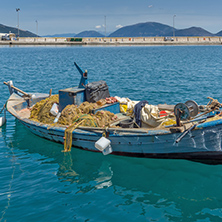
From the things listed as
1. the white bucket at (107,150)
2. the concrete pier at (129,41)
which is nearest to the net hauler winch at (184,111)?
the white bucket at (107,150)

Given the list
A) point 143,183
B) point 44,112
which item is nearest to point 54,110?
point 44,112

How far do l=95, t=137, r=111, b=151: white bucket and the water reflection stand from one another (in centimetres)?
100

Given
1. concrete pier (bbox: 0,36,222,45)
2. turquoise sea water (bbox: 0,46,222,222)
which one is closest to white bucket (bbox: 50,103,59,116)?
turquoise sea water (bbox: 0,46,222,222)

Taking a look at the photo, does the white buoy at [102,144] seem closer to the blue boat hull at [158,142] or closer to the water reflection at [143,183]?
the blue boat hull at [158,142]

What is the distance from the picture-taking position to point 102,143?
1042 centimetres

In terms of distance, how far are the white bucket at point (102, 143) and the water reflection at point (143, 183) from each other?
996 mm

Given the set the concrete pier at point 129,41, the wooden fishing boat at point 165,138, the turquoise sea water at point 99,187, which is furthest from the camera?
the concrete pier at point 129,41

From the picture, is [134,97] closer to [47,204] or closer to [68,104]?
[68,104]

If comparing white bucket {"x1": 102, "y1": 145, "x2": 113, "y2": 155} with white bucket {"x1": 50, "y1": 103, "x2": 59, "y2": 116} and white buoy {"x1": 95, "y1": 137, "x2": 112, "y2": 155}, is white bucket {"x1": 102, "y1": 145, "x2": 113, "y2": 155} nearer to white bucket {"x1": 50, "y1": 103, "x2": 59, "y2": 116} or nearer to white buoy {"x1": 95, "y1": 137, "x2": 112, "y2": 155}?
white buoy {"x1": 95, "y1": 137, "x2": 112, "y2": 155}

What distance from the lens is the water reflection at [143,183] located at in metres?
8.44

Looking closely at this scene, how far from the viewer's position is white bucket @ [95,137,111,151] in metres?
10.4

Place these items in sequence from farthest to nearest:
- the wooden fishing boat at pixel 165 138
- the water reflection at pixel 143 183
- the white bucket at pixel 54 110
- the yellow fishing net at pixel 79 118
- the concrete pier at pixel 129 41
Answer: the concrete pier at pixel 129 41
the white bucket at pixel 54 110
the yellow fishing net at pixel 79 118
the wooden fishing boat at pixel 165 138
the water reflection at pixel 143 183

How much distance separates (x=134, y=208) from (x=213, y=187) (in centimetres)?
280

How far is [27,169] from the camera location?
36.4 ft
